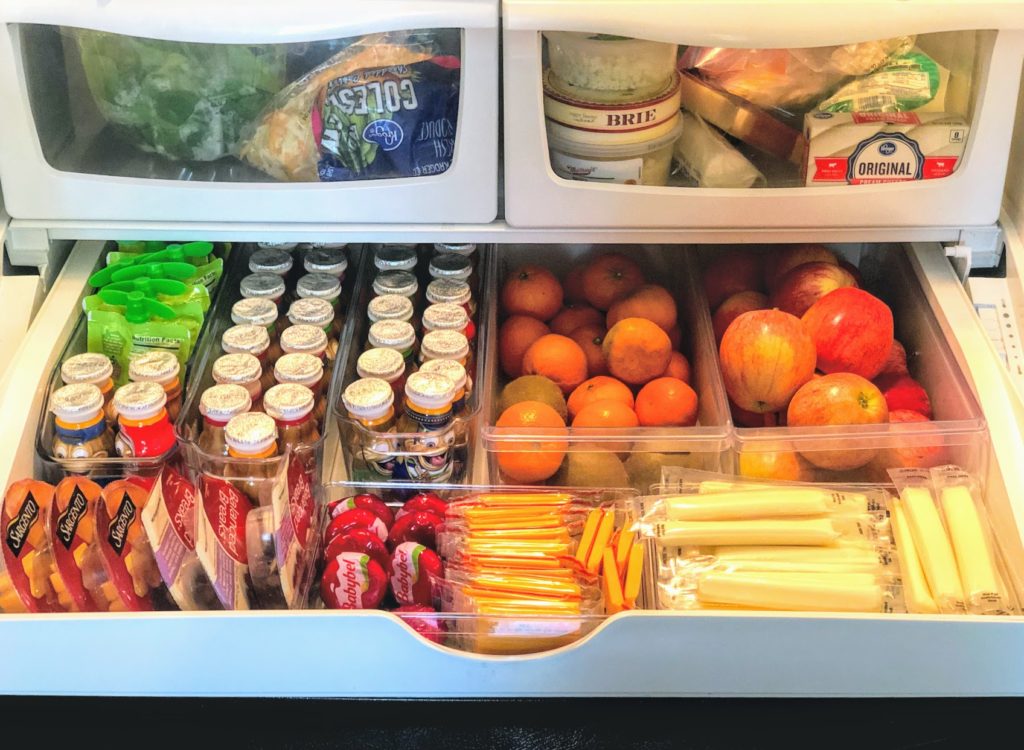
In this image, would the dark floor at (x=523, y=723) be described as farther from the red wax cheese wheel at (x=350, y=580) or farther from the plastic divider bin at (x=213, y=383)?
the plastic divider bin at (x=213, y=383)

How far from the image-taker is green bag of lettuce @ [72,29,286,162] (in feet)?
3.84

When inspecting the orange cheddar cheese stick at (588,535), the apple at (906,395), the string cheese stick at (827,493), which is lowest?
the orange cheddar cheese stick at (588,535)

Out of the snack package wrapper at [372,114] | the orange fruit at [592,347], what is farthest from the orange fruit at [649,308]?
the snack package wrapper at [372,114]

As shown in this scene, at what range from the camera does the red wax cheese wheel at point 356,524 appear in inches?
43.1

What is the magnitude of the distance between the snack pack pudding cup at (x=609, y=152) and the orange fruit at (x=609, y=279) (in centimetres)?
26

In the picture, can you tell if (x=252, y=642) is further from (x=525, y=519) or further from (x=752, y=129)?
(x=752, y=129)

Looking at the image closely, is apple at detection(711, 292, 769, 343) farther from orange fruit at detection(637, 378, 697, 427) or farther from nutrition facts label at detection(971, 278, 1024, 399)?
nutrition facts label at detection(971, 278, 1024, 399)

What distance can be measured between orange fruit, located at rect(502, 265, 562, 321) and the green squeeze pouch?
428 mm

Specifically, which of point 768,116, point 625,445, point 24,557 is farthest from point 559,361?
point 24,557

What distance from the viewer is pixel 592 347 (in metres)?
1.37

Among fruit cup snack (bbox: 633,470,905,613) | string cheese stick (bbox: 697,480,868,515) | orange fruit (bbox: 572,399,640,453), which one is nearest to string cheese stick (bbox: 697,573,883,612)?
fruit cup snack (bbox: 633,470,905,613)

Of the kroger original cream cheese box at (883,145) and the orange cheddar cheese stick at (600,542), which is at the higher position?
the kroger original cream cheese box at (883,145)

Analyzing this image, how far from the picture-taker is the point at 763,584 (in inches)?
39.2

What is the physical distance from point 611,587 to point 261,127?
2.16ft
